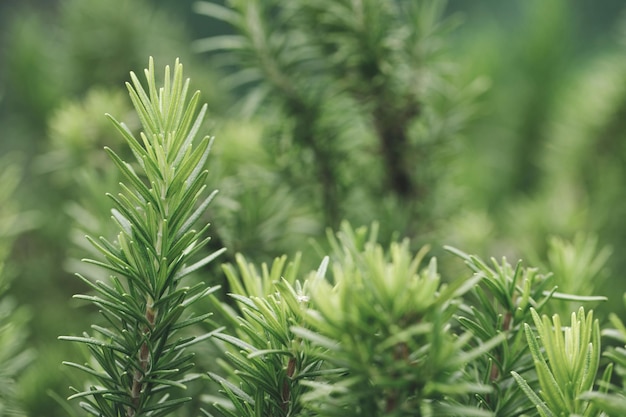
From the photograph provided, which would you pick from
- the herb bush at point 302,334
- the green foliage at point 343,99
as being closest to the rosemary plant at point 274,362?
the herb bush at point 302,334

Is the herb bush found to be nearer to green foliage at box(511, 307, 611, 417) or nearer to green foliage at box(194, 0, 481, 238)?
green foliage at box(511, 307, 611, 417)

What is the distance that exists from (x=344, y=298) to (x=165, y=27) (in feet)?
1.81

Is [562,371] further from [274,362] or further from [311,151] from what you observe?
[311,151]

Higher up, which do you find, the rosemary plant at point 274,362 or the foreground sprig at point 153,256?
the foreground sprig at point 153,256

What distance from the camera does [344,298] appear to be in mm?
167

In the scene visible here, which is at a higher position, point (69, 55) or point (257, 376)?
point (69, 55)

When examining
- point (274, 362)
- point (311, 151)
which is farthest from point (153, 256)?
point (311, 151)

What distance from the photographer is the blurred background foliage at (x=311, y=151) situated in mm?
355

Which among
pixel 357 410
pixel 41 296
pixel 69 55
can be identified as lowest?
pixel 357 410

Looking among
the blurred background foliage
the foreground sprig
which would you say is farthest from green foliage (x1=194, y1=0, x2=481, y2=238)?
the foreground sprig

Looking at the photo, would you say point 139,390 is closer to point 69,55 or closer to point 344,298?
point 344,298

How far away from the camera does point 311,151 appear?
383mm

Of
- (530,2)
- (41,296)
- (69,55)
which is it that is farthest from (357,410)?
(530,2)

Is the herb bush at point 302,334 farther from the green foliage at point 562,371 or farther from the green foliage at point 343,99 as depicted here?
the green foliage at point 343,99
